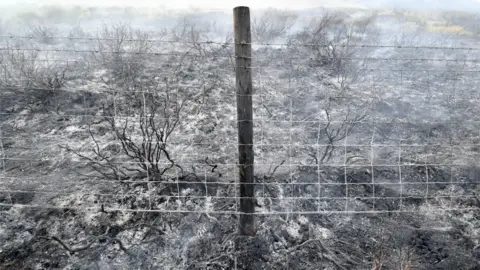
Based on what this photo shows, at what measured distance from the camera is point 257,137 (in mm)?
5777

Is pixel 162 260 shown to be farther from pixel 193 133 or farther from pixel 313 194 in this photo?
pixel 193 133

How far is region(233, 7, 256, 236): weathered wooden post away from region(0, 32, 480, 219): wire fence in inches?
8.6

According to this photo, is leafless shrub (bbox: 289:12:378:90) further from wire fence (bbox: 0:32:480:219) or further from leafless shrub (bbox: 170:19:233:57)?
leafless shrub (bbox: 170:19:233:57)

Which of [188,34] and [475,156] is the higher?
[188,34]

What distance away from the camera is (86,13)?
1356cm

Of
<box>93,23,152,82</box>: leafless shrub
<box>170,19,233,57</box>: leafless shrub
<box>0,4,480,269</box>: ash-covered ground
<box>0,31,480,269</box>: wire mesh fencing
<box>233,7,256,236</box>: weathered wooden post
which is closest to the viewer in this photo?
<box>233,7,256,236</box>: weathered wooden post

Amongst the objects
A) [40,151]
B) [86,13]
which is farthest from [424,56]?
[86,13]

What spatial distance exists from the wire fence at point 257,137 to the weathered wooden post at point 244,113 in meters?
0.22

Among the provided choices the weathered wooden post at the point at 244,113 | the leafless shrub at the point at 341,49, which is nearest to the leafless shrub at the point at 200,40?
the leafless shrub at the point at 341,49

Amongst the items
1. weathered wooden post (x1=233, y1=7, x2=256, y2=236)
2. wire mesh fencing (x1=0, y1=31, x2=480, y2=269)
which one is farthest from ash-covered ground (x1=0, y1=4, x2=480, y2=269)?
weathered wooden post (x1=233, y1=7, x2=256, y2=236)

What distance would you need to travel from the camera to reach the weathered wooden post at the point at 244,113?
10.4ft

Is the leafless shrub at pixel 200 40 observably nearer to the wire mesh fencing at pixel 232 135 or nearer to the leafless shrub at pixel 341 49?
the wire mesh fencing at pixel 232 135

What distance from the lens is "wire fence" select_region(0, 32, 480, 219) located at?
4.40 meters

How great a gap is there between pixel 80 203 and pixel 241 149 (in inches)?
88.9
